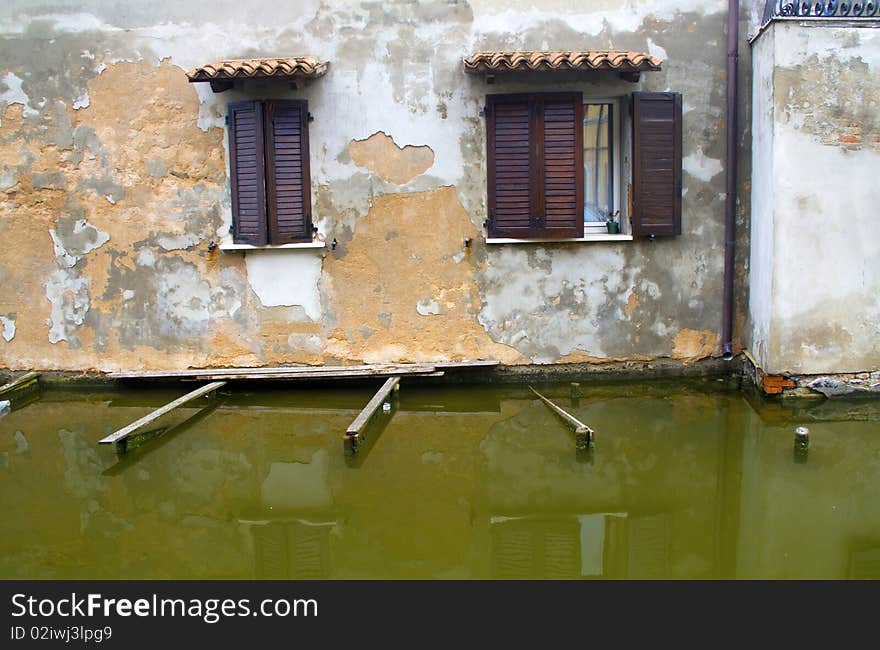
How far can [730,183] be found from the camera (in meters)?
8.07

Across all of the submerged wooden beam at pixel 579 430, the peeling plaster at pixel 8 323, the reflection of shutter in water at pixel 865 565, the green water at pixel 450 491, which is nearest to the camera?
the reflection of shutter in water at pixel 865 565

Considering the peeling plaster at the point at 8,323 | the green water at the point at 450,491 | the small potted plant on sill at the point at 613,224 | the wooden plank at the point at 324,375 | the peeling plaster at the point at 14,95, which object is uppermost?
the peeling plaster at the point at 14,95

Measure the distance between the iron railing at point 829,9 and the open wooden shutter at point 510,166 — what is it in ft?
7.93

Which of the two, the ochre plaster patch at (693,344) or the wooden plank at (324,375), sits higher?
the ochre plaster patch at (693,344)

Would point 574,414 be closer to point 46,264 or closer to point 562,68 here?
point 562,68

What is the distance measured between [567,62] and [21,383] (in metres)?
6.19

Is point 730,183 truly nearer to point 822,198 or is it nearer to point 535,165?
point 822,198

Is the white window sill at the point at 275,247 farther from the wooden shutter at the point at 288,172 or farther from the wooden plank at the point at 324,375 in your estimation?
the wooden plank at the point at 324,375

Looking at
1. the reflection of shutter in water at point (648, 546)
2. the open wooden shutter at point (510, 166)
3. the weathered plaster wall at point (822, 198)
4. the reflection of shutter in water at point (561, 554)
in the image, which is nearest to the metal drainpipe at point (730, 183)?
the weathered plaster wall at point (822, 198)

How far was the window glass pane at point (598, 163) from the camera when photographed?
8320mm

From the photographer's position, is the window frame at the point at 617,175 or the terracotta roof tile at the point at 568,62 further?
the window frame at the point at 617,175

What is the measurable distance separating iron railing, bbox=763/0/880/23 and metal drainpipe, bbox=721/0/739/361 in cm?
60
